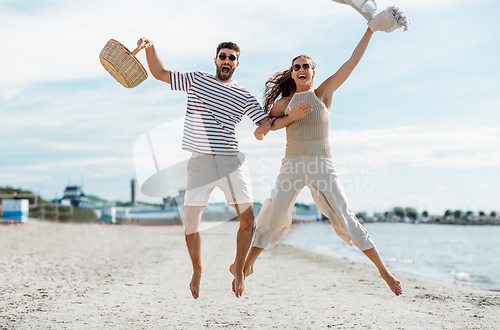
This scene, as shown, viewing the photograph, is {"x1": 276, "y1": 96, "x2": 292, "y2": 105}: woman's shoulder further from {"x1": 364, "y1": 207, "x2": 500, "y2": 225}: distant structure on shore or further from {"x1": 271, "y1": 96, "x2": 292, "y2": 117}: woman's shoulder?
{"x1": 364, "y1": 207, "x2": 500, "y2": 225}: distant structure on shore

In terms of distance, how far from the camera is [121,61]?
459 centimetres

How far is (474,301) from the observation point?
14.6 m

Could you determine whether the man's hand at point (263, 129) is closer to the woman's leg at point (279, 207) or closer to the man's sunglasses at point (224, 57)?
the woman's leg at point (279, 207)

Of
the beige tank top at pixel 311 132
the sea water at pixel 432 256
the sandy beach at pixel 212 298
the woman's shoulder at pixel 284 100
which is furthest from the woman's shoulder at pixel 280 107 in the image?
the sea water at pixel 432 256

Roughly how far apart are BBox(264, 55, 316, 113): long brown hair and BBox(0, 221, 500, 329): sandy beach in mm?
7100

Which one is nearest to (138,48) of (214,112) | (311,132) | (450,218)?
(214,112)

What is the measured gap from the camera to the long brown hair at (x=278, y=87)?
5383mm

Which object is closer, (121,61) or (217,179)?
(121,61)

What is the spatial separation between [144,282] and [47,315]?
5416 millimetres

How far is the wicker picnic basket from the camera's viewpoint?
15.0 feet

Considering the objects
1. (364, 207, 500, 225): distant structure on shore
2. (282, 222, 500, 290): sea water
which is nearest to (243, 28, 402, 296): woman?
(282, 222, 500, 290): sea water

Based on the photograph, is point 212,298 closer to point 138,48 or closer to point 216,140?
point 216,140

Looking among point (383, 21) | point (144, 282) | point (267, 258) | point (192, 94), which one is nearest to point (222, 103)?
point (192, 94)

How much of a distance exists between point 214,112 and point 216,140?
1.04 feet
